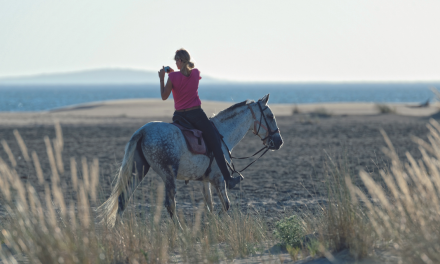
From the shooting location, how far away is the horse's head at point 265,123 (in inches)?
295

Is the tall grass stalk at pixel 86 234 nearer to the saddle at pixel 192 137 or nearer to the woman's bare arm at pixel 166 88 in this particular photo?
the saddle at pixel 192 137

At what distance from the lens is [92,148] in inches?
707

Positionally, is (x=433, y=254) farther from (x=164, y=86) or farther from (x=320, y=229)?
(x=164, y=86)

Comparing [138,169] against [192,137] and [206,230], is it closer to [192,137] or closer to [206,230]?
[192,137]

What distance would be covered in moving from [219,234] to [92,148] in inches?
498

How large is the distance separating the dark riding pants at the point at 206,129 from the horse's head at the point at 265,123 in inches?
38.0

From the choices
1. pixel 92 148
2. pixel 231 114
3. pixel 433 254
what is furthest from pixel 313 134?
pixel 433 254

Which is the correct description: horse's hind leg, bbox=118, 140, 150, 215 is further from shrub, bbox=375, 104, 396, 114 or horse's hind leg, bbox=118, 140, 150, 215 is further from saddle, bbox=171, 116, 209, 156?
shrub, bbox=375, 104, 396, 114

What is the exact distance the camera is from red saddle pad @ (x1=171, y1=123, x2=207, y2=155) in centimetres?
650

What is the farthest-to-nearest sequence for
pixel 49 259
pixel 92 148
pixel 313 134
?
pixel 313 134, pixel 92 148, pixel 49 259

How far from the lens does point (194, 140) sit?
6.54 meters

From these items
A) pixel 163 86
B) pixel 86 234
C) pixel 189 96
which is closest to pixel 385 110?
pixel 189 96

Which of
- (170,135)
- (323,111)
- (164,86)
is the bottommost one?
(323,111)

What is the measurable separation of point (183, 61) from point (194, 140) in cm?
108
